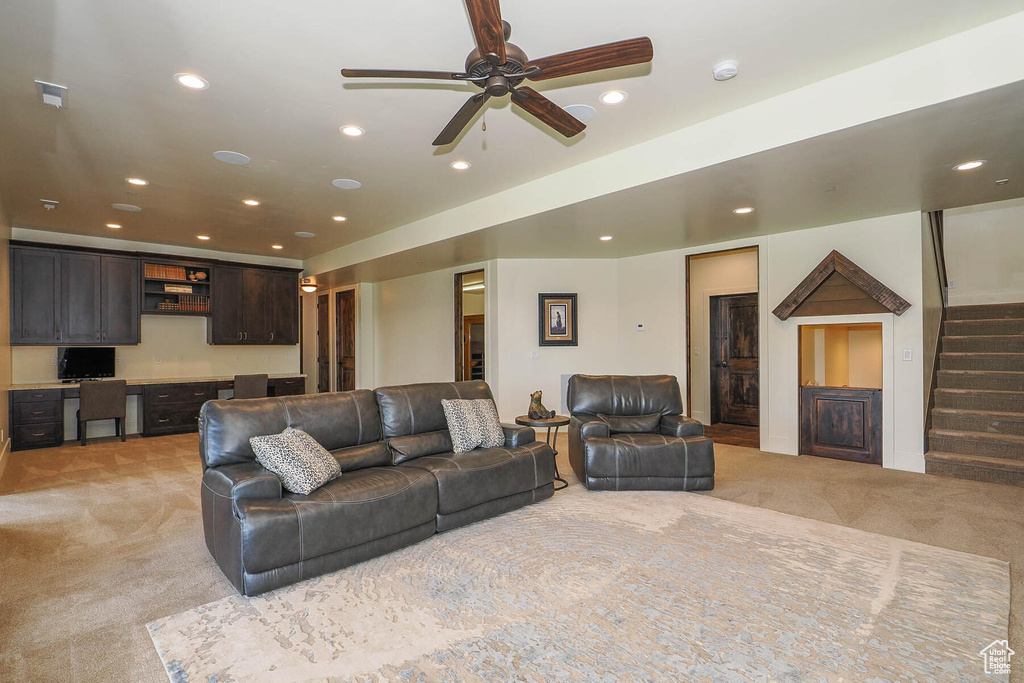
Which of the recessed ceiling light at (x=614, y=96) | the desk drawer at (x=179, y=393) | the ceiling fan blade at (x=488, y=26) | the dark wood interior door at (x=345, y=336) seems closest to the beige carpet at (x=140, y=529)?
the desk drawer at (x=179, y=393)

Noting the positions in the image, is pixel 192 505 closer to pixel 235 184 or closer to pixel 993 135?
pixel 235 184

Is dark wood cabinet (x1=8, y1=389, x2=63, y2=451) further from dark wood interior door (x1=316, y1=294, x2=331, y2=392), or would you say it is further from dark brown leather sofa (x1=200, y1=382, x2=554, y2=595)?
dark brown leather sofa (x1=200, y1=382, x2=554, y2=595)

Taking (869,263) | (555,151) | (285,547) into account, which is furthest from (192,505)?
(869,263)

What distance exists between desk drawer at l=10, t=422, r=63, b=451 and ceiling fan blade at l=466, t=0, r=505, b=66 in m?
7.15

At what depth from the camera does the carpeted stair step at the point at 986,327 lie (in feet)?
18.2

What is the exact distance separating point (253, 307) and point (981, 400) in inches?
371

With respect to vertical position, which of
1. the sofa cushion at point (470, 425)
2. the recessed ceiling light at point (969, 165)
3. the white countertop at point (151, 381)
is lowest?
→ the sofa cushion at point (470, 425)

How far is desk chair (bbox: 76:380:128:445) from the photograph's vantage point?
6.07 meters

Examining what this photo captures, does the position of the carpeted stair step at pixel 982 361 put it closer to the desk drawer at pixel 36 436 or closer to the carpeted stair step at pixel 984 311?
the carpeted stair step at pixel 984 311

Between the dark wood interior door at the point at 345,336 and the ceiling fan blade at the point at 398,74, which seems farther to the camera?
the dark wood interior door at the point at 345,336

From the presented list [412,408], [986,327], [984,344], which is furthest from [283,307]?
[986,327]

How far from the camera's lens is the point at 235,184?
474cm

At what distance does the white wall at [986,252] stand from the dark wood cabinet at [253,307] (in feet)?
31.9

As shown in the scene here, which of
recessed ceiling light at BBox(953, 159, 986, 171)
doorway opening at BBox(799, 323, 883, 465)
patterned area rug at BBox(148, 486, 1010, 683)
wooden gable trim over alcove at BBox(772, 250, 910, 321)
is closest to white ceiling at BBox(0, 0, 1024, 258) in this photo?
recessed ceiling light at BBox(953, 159, 986, 171)
